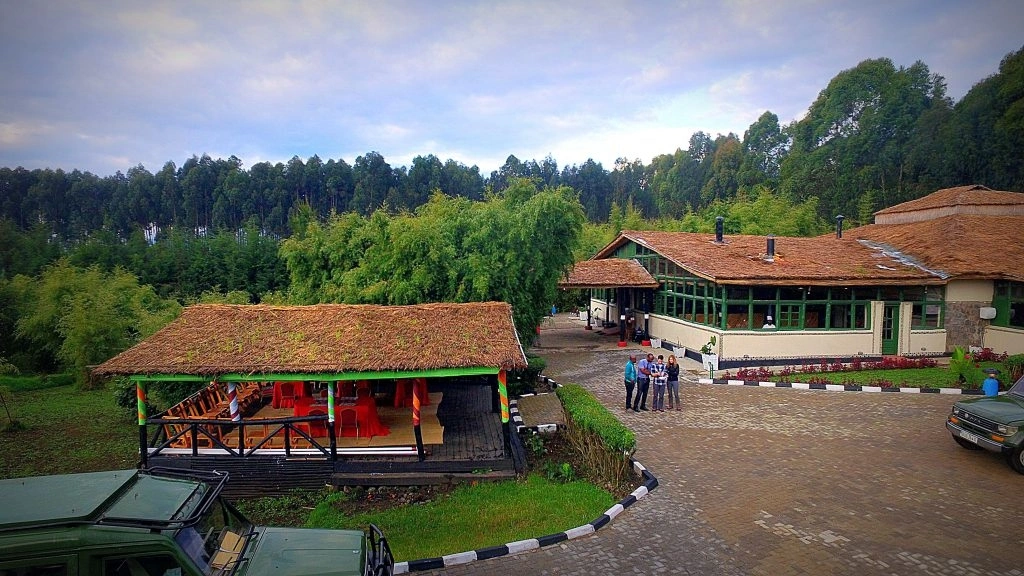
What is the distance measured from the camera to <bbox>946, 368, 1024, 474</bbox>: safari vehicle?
9367 millimetres

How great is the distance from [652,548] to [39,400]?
2330cm

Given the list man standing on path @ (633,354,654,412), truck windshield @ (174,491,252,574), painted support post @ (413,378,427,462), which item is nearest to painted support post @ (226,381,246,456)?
painted support post @ (413,378,427,462)

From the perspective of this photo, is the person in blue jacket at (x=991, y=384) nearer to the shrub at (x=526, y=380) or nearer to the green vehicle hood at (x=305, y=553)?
the shrub at (x=526, y=380)

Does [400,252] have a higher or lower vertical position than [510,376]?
higher

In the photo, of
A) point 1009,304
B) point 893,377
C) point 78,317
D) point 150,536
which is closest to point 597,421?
point 150,536

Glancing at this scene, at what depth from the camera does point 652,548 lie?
722 centimetres

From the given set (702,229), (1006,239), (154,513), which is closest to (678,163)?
(702,229)

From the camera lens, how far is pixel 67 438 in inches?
566

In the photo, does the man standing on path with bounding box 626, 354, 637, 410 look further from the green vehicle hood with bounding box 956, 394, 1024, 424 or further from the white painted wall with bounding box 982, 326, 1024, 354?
the white painted wall with bounding box 982, 326, 1024, 354

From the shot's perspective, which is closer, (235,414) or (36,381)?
(235,414)

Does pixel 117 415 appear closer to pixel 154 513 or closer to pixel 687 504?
pixel 154 513

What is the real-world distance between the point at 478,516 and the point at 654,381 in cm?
717

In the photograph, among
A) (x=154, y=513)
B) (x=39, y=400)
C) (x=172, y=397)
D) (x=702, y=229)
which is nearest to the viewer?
(x=154, y=513)

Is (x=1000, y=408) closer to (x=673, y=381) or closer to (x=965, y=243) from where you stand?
(x=673, y=381)
